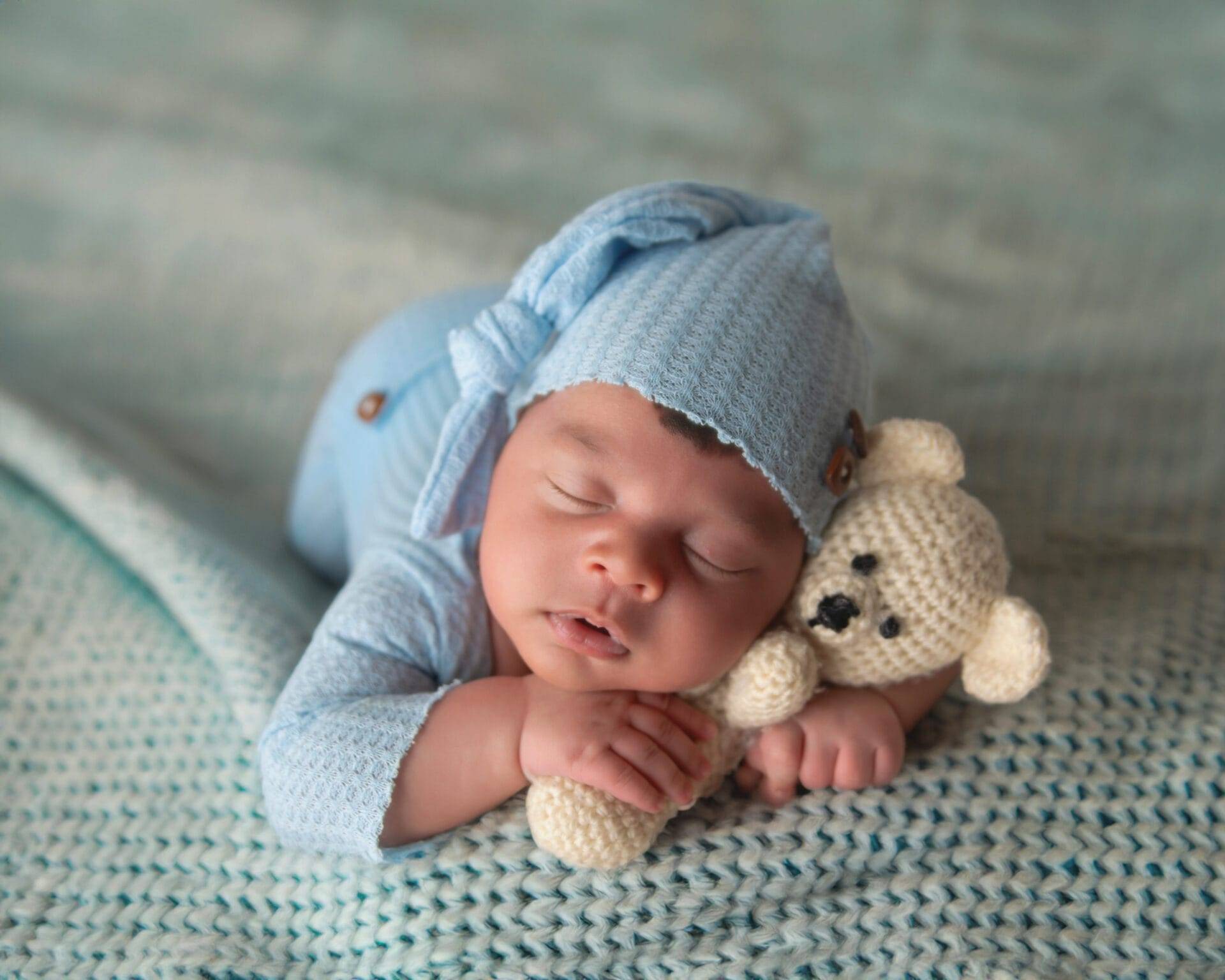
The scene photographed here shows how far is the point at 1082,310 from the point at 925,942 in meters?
1.23

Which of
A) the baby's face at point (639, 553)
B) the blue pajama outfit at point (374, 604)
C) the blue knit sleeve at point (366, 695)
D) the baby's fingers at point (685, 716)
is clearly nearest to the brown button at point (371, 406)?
the blue pajama outfit at point (374, 604)

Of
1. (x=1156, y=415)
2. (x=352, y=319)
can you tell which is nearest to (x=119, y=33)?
(x=352, y=319)

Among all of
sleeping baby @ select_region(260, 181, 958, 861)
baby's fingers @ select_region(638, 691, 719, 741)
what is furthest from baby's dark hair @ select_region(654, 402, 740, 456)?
baby's fingers @ select_region(638, 691, 719, 741)

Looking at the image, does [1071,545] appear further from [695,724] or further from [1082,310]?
[695,724]

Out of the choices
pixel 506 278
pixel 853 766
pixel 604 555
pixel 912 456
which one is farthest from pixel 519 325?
pixel 506 278

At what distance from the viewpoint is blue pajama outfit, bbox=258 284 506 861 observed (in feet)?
2.92

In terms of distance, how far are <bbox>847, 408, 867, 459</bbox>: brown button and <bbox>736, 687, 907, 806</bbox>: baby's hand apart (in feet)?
0.71

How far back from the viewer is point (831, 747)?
0.93m

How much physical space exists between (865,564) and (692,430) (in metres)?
0.18

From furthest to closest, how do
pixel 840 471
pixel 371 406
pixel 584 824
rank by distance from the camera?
pixel 371 406
pixel 840 471
pixel 584 824

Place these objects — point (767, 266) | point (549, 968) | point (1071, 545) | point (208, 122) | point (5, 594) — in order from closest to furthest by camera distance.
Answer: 1. point (549, 968)
2. point (767, 266)
3. point (5, 594)
4. point (1071, 545)
5. point (208, 122)

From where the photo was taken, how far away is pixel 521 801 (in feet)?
3.02

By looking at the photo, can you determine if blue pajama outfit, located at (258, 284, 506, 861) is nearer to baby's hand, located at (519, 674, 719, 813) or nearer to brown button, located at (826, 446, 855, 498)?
baby's hand, located at (519, 674, 719, 813)

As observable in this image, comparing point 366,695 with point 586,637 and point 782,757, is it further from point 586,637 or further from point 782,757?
point 782,757
